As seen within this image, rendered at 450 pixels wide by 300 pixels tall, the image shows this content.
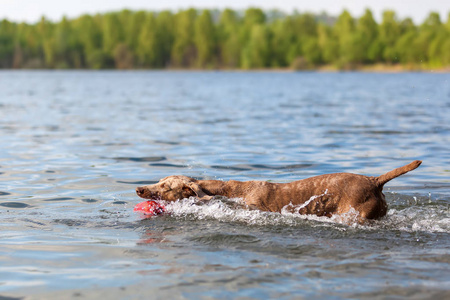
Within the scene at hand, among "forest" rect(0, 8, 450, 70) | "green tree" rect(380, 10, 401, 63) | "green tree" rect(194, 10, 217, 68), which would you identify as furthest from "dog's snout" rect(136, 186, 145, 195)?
"green tree" rect(194, 10, 217, 68)

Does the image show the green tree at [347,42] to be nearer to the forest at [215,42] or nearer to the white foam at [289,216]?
the forest at [215,42]

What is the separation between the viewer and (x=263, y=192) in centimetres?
877

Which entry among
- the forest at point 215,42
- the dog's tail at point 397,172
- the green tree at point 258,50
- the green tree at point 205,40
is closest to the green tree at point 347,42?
the forest at point 215,42

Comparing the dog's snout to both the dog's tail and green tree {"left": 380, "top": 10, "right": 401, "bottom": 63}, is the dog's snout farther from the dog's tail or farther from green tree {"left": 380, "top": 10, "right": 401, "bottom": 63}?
green tree {"left": 380, "top": 10, "right": 401, "bottom": 63}

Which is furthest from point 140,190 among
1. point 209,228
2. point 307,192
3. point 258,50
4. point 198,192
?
point 258,50

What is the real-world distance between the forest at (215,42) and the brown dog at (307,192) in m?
124

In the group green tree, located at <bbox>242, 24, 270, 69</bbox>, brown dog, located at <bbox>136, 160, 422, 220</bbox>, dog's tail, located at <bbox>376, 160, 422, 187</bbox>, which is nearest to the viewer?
dog's tail, located at <bbox>376, 160, 422, 187</bbox>

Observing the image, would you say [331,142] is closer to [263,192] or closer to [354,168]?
[354,168]

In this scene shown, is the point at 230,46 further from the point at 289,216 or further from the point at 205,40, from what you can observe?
the point at 289,216

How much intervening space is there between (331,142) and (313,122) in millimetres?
6406

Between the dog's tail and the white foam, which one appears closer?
the dog's tail

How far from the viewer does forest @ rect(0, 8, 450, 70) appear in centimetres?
13925

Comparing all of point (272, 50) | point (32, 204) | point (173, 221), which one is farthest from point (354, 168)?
point (272, 50)

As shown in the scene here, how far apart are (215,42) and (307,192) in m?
172
